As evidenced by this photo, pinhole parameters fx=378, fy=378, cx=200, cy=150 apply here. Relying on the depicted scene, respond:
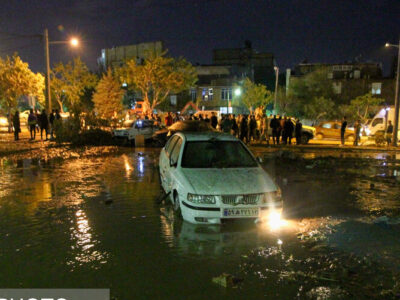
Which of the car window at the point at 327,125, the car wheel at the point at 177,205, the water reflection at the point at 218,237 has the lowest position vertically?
the water reflection at the point at 218,237

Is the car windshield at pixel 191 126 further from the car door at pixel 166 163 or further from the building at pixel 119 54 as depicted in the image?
the building at pixel 119 54

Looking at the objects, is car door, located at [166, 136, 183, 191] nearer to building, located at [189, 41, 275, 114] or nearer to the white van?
the white van

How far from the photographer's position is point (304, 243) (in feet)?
19.5

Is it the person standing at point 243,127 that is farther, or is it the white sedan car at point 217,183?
the person standing at point 243,127

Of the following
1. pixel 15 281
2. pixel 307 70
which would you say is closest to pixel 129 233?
pixel 15 281

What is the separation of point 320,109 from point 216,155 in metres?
40.0

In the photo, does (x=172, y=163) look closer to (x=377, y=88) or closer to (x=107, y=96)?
(x=107, y=96)

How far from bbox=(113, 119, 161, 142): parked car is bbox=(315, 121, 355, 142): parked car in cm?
1191

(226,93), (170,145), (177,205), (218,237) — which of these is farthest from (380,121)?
(226,93)

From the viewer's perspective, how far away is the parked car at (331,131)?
87.9 ft

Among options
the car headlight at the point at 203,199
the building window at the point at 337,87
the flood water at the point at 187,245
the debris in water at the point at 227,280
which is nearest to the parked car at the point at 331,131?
the flood water at the point at 187,245

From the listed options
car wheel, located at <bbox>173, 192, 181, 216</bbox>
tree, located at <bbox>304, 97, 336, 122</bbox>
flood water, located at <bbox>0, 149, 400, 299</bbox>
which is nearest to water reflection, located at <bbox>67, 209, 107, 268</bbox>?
flood water, located at <bbox>0, 149, 400, 299</bbox>

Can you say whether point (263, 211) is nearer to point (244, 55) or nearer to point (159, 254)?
point (159, 254)

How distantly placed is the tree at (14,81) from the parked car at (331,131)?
23.2 m
